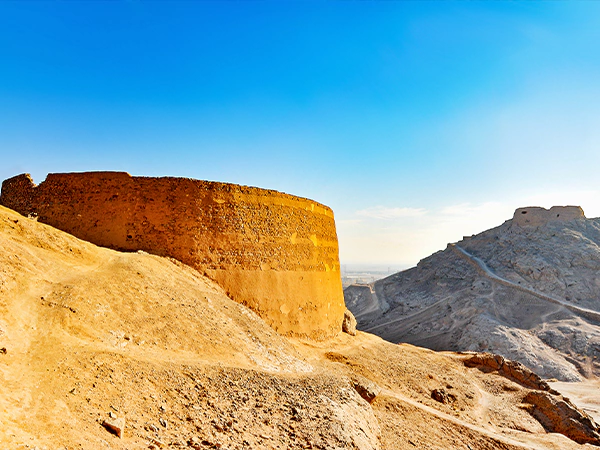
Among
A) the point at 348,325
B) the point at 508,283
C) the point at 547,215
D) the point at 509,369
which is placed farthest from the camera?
the point at 547,215

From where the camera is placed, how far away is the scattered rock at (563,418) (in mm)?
12727

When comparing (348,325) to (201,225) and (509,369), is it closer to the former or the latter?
(509,369)

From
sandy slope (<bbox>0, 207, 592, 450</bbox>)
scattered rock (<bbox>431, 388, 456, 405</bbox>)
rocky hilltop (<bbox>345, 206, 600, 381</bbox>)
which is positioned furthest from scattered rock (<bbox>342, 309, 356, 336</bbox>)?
rocky hilltop (<bbox>345, 206, 600, 381</bbox>)

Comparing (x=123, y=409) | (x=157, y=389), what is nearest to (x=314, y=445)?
(x=157, y=389)

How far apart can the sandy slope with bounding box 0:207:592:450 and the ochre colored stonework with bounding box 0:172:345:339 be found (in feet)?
2.80

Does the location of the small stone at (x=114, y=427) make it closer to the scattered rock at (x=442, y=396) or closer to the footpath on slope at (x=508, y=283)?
the scattered rock at (x=442, y=396)

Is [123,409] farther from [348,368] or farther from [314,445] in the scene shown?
[348,368]

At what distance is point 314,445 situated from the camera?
573 cm

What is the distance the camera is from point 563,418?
43.4 ft

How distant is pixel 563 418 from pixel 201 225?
12.8 metres

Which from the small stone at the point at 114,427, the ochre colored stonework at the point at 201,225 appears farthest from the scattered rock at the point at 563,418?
the small stone at the point at 114,427

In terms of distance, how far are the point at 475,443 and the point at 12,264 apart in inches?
411

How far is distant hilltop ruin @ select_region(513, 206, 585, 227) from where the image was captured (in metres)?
37.2

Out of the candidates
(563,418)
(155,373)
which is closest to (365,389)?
(155,373)
